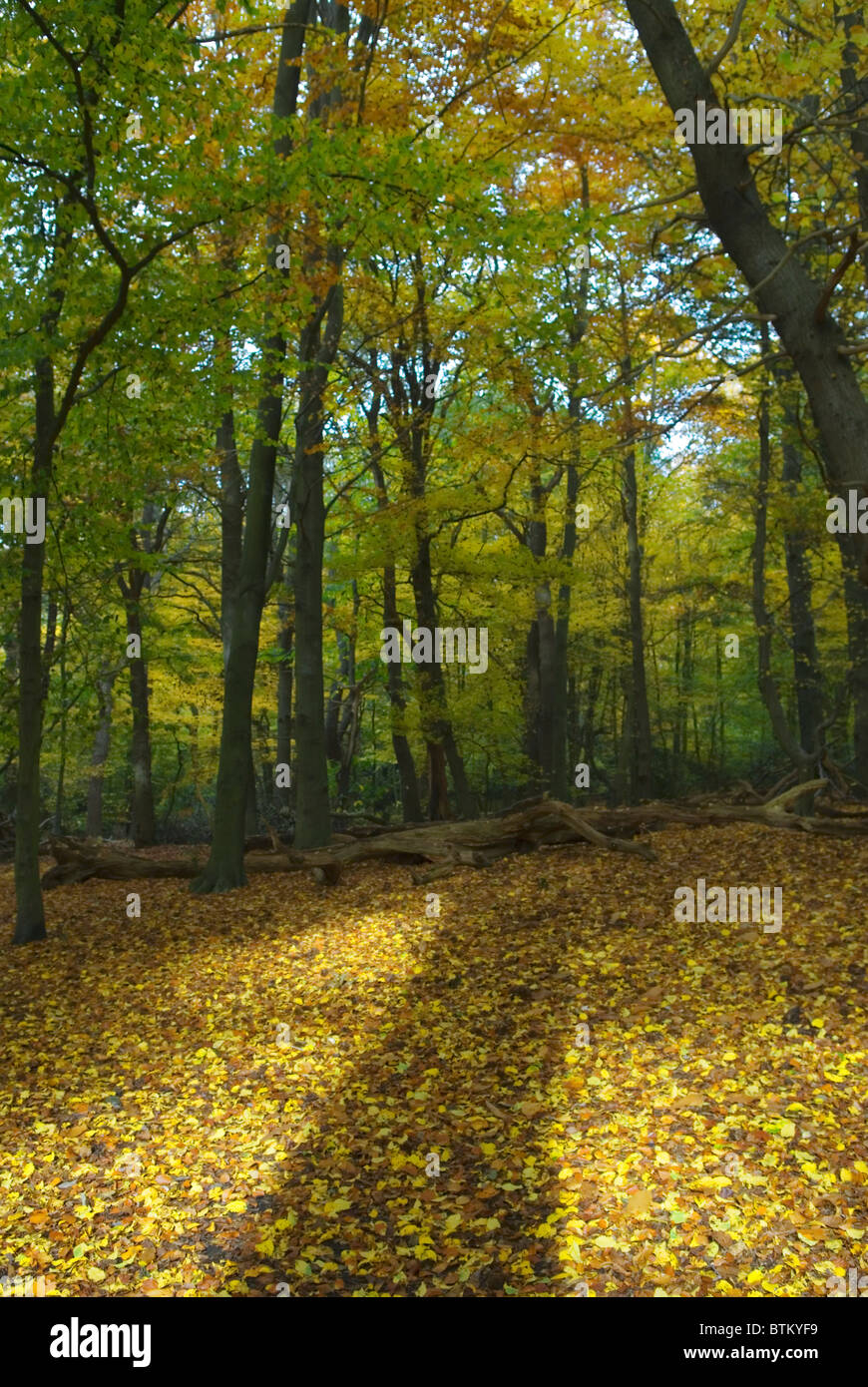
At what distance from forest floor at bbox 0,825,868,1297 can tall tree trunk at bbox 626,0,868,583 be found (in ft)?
9.18

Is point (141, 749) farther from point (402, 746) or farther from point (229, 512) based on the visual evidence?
point (229, 512)

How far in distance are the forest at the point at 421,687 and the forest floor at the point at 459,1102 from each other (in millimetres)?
29

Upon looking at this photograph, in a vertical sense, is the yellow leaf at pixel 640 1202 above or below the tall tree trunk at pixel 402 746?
below

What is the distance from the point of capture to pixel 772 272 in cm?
559

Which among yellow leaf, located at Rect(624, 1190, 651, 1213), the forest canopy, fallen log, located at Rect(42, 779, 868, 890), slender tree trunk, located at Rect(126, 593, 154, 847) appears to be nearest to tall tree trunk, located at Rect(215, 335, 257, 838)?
the forest canopy

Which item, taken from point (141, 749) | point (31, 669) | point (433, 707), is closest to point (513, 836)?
point (433, 707)

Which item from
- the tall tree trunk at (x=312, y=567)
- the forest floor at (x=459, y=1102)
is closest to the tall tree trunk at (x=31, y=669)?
the forest floor at (x=459, y=1102)

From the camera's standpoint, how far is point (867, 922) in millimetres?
6230

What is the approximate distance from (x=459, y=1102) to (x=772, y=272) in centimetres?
513

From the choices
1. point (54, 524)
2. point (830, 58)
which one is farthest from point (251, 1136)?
point (830, 58)

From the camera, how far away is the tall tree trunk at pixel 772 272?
548cm
